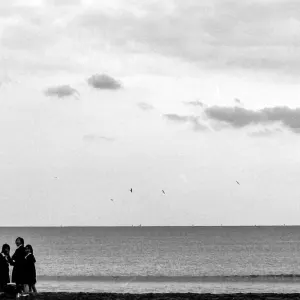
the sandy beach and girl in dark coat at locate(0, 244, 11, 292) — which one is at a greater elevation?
girl in dark coat at locate(0, 244, 11, 292)

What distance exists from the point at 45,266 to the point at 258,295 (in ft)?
201

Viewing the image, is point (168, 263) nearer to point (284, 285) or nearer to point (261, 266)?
point (261, 266)

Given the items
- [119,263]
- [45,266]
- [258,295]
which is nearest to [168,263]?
[119,263]

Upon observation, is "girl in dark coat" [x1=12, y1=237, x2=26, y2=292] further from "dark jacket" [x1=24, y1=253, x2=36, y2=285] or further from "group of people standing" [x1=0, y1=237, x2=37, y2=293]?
"dark jacket" [x1=24, y1=253, x2=36, y2=285]

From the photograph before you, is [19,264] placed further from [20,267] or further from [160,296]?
[160,296]

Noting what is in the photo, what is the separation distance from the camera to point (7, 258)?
71.3 feet

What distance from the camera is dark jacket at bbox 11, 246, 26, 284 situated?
21.9m

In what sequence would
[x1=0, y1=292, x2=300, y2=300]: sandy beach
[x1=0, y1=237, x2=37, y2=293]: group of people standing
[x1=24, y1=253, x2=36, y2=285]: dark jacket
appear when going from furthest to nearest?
[x1=24, y1=253, x2=36, y2=285]: dark jacket, [x1=0, y1=237, x2=37, y2=293]: group of people standing, [x1=0, y1=292, x2=300, y2=300]: sandy beach

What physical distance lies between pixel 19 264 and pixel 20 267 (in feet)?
0.39

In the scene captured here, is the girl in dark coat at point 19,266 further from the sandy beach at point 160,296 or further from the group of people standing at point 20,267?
the sandy beach at point 160,296

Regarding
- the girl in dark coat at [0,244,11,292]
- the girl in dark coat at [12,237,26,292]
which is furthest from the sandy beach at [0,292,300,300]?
the girl in dark coat at [12,237,26,292]

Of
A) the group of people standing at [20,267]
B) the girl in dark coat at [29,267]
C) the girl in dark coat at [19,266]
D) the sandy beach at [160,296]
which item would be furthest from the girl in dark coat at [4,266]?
the girl in dark coat at [29,267]

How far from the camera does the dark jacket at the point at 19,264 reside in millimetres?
21875

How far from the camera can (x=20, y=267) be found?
2209 centimetres
